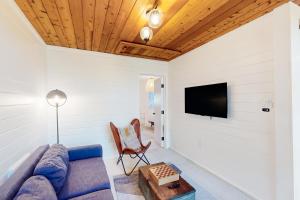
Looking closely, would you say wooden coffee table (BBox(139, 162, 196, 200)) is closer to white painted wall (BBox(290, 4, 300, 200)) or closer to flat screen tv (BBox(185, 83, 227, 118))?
white painted wall (BBox(290, 4, 300, 200))

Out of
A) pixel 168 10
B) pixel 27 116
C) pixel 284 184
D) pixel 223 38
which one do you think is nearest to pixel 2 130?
pixel 27 116

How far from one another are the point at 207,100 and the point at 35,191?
270cm

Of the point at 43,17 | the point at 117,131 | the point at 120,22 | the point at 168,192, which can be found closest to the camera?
the point at 168,192

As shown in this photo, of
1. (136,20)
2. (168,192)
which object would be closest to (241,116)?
(168,192)

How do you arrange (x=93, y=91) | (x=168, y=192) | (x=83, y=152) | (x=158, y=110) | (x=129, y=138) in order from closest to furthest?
(x=168, y=192)
(x=83, y=152)
(x=129, y=138)
(x=93, y=91)
(x=158, y=110)

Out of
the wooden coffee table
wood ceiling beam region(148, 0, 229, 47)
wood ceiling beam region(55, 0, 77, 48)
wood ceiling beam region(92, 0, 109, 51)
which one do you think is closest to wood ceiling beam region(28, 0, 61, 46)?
wood ceiling beam region(55, 0, 77, 48)

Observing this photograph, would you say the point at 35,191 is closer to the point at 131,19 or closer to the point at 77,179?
the point at 77,179

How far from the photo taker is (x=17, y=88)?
5.90 feet

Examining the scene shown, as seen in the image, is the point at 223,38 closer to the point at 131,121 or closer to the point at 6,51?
the point at 131,121

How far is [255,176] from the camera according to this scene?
2064mm

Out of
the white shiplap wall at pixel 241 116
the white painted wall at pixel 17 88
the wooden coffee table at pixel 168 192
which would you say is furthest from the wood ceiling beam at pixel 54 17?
the white shiplap wall at pixel 241 116

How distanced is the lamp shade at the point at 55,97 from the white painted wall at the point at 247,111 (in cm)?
283

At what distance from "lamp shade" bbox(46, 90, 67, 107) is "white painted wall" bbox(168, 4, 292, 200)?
283 cm

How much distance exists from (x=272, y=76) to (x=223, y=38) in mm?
1091
